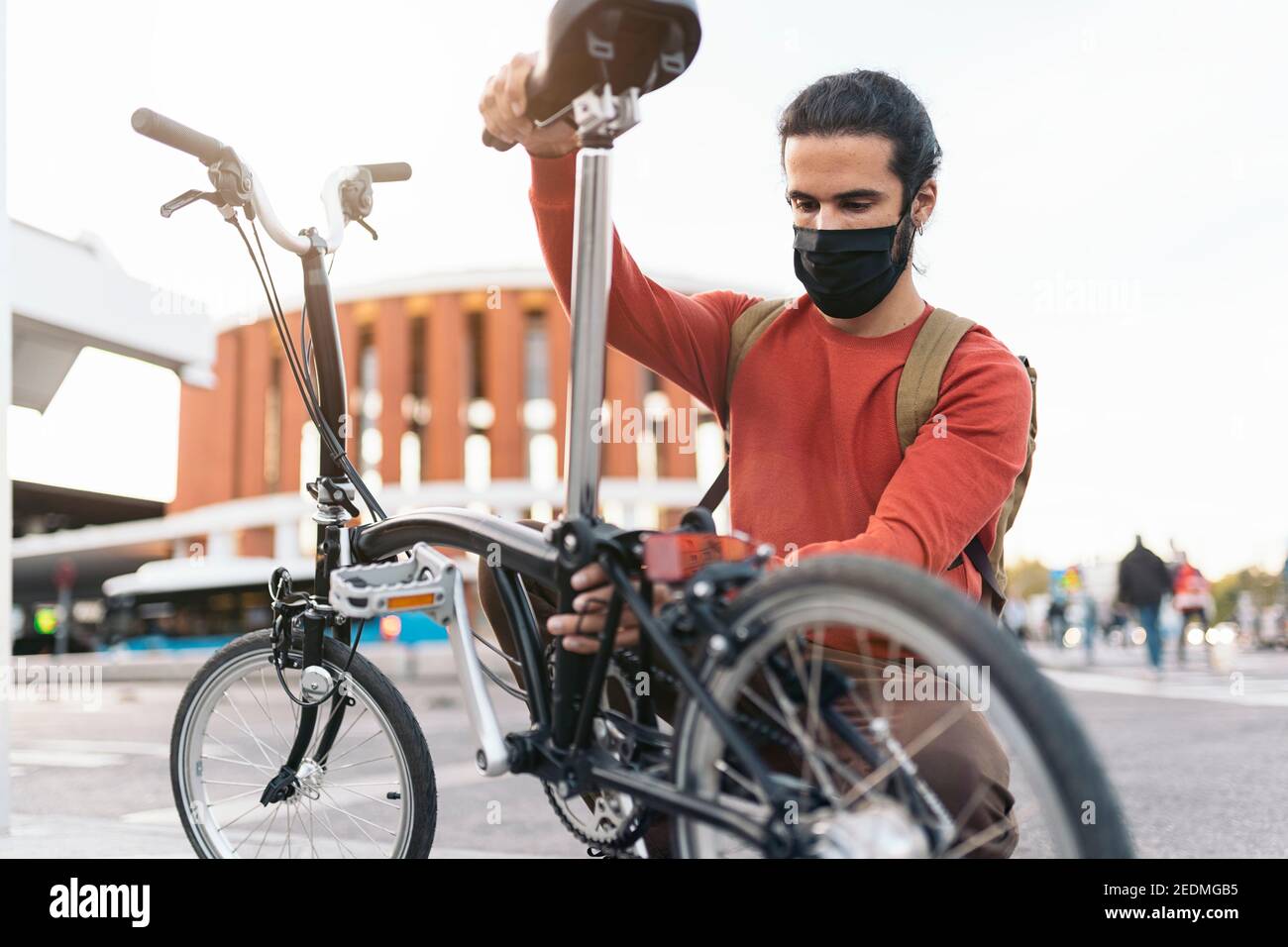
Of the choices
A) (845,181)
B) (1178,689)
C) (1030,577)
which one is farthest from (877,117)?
(1030,577)

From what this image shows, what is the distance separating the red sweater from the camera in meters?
1.84

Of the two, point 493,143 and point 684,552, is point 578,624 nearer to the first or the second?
point 684,552

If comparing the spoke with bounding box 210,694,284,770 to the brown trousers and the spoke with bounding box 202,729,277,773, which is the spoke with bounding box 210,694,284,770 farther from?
the brown trousers

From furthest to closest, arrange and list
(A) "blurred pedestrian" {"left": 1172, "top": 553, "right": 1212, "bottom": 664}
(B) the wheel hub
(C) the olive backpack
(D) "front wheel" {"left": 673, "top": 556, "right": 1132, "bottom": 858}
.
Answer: (A) "blurred pedestrian" {"left": 1172, "top": 553, "right": 1212, "bottom": 664}
(C) the olive backpack
(B) the wheel hub
(D) "front wheel" {"left": 673, "top": 556, "right": 1132, "bottom": 858}

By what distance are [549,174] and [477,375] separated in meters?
45.2

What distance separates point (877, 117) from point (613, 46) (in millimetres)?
670

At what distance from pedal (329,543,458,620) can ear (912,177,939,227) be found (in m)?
1.18

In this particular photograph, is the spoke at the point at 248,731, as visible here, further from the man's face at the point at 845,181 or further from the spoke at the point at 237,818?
the man's face at the point at 845,181

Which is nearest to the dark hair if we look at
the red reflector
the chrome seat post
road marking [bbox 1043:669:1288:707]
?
the chrome seat post
